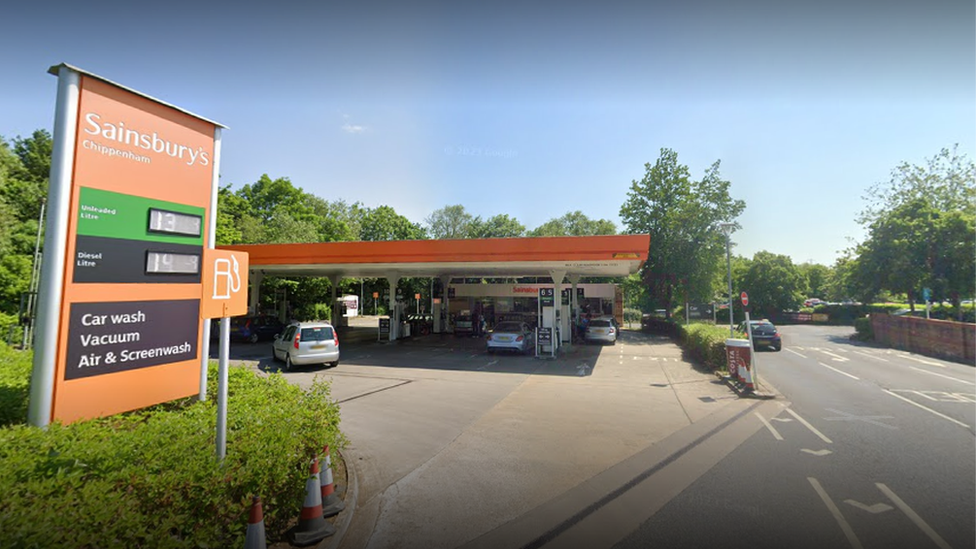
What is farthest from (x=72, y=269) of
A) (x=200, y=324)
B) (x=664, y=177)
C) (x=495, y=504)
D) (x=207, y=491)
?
(x=664, y=177)

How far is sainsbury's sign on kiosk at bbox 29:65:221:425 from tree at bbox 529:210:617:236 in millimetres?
53302

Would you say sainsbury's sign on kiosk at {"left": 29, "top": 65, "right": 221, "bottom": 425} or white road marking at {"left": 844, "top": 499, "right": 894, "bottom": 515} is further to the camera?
white road marking at {"left": 844, "top": 499, "right": 894, "bottom": 515}

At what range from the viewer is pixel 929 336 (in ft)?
62.2

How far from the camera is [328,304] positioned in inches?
1742

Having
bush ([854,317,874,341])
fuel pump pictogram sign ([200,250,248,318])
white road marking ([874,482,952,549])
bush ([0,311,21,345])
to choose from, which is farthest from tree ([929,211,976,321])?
bush ([0,311,21,345])

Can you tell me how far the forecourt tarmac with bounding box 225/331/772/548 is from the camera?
427 cm

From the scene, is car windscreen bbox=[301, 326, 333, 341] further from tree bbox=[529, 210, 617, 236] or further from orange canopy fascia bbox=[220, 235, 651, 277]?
tree bbox=[529, 210, 617, 236]

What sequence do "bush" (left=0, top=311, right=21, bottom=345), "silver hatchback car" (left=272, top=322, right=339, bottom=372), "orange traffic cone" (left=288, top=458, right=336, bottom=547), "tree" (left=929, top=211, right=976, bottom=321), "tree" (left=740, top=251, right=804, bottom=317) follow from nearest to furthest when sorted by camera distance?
"orange traffic cone" (left=288, top=458, right=336, bottom=547)
"silver hatchback car" (left=272, top=322, right=339, bottom=372)
"bush" (left=0, top=311, right=21, bottom=345)
"tree" (left=929, top=211, right=976, bottom=321)
"tree" (left=740, top=251, right=804, bottom=317)

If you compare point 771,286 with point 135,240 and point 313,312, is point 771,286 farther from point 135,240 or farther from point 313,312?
point 135,240

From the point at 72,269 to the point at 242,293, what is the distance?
1.66 metres

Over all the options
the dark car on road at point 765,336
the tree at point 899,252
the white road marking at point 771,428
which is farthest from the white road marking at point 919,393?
the tree at point 899,252

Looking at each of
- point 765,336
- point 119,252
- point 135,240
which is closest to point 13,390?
point 119,252

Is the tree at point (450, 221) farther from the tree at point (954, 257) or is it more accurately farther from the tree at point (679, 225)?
the tree at point (954, 257)

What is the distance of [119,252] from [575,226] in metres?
60.6
